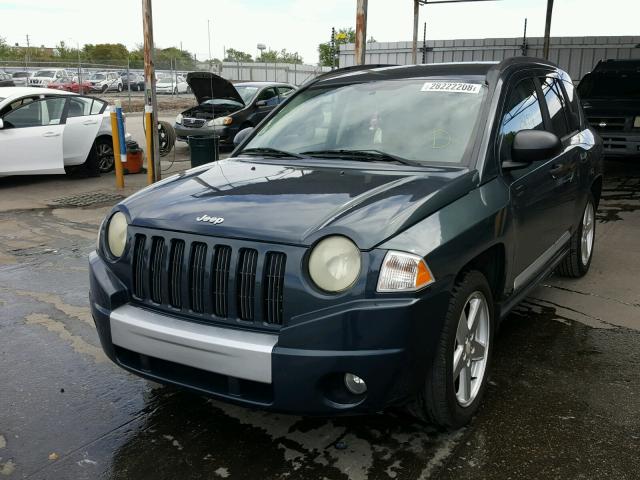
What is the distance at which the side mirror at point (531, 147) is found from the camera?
11.3 ft

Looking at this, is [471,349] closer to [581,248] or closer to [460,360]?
[460,360]

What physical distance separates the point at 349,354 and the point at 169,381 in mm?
847

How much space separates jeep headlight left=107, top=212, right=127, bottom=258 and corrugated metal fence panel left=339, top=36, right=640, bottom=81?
19927 mm

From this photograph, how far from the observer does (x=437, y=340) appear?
270 centimetres

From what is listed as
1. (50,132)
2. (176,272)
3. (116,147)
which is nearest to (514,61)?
(176,272)

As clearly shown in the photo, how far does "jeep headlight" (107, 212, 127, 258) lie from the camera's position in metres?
3.07

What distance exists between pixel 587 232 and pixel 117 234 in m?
4.08

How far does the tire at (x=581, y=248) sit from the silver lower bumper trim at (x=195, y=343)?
3349 mm

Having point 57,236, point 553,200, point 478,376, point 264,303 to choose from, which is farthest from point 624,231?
point 57,236

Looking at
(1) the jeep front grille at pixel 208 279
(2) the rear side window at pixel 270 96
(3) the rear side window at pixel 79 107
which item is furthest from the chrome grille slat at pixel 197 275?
(2) the rear side window at pixel 270 96

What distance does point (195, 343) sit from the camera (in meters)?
2.62

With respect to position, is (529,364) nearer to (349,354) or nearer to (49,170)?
(349,354)

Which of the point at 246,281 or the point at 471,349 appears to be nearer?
the point at 246,281

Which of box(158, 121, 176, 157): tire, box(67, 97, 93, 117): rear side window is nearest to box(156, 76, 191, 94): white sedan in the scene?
box(158, 121, 176, 157): tire
